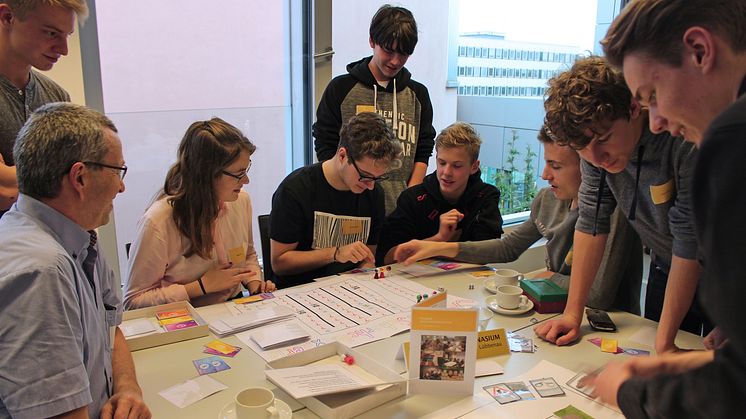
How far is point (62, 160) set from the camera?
104cm

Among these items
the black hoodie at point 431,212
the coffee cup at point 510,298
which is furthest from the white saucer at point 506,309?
the black hoodie at point 431,212

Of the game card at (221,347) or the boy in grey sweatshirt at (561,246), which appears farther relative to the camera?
the boy in grey sweatshirt at (561,246)

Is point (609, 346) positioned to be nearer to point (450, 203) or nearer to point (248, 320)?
point (248, 320)

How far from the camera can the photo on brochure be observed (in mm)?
1249

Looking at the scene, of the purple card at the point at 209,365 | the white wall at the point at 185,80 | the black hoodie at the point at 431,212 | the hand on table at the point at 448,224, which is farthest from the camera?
the white wall at the point at 185,80

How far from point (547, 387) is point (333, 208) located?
119 centimetres

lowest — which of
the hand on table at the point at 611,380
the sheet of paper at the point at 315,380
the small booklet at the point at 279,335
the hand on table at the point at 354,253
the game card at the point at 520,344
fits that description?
the game card at the point at 520,344

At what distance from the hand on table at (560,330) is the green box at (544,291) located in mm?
136

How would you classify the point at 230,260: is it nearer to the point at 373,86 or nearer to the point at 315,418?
the point at 315,418

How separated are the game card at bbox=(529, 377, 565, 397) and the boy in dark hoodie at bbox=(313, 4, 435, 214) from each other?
1.55 meters

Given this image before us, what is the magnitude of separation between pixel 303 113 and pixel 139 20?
1.05 m

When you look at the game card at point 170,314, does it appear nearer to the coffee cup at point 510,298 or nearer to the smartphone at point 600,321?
the coffee cup at point 510,298

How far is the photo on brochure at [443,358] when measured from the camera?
125 cm

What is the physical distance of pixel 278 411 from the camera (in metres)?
1.15
